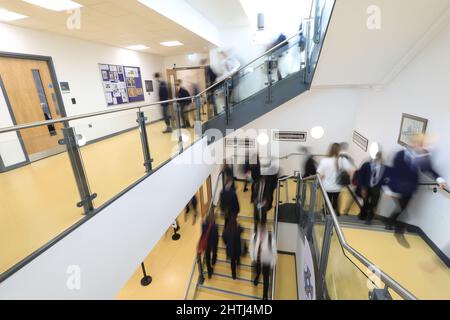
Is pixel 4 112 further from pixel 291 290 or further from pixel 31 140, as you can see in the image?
pixel 291 290

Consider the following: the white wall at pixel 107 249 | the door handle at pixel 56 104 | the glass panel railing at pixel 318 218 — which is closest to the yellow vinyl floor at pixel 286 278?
the glass panel railing at pixel 318 218

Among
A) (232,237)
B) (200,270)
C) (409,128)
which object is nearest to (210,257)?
(200,270)

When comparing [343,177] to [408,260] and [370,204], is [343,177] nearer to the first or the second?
[370,204]

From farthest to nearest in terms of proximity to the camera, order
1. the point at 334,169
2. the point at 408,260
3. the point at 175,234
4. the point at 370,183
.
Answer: the point at 175,234, the point at 334,169, the point at 370,183, the point at 408,260

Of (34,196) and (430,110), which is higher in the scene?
(430,110)

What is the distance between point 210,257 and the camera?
509 cm

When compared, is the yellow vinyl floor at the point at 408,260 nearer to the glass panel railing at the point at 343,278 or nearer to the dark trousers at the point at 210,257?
the glass panel railing at the point at 343,278

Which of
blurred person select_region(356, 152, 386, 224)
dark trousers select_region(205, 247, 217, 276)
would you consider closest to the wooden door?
dark trousers select_region(205, 247, 217, 276)

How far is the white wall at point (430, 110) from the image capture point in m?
3.04

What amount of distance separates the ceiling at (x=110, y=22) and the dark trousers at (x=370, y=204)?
16.0 ft

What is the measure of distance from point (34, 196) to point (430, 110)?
19.0ft

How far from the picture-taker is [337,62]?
160 inches

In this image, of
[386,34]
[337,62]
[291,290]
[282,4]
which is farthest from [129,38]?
[291,290]

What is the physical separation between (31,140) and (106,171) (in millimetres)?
936
